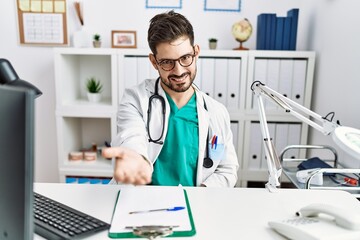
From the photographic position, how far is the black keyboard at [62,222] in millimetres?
874

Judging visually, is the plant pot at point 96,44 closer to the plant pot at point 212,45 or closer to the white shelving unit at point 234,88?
the white shelving unit at point 234,88

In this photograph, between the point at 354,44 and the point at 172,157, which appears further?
the point at 354,44

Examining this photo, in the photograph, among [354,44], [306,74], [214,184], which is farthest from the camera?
[306,74]

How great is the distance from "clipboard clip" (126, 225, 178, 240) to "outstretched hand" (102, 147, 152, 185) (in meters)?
0.13

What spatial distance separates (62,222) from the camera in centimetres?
92

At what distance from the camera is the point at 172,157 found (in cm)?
155

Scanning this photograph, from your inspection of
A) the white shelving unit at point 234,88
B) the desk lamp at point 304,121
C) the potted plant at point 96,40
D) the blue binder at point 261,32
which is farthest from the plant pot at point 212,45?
the desk lamp at point 304,121

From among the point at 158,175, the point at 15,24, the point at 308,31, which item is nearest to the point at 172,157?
the point at 158,175

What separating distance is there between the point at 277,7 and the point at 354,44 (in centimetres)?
86

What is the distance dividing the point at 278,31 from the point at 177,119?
127 centimetres

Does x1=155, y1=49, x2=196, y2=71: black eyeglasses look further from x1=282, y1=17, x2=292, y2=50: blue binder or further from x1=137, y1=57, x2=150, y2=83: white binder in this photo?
x1=282, y1=17, x2=292, y2=50: blue binder

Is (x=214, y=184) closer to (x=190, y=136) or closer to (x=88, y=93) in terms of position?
(x=190, y=136)

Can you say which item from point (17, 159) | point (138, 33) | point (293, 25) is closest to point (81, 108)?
point (138, 33)

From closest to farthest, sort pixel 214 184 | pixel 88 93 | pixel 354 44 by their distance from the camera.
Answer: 1. pixel 214 184
2. pixel 354 44
3. pixel 88 93
